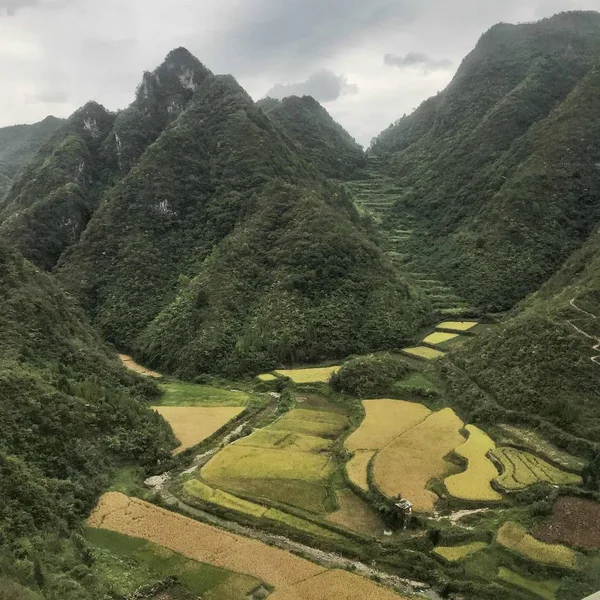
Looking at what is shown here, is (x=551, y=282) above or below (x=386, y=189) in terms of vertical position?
below

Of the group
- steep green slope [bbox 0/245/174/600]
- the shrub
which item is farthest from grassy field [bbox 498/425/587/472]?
steep green slope [bbox 0/245/174/600]

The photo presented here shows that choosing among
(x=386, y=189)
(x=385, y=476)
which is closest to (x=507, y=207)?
(x=386, y=189)

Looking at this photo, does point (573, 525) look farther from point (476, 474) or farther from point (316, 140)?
point (316, 140)

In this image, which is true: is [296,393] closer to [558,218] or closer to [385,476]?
[385,476]

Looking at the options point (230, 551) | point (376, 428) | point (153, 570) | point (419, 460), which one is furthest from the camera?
point (376, 428)

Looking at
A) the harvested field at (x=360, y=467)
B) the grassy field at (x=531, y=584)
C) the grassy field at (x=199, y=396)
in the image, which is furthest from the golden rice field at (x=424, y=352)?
the grassy field at (x=531, y=584)

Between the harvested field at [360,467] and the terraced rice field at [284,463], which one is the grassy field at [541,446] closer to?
the harvested field at [360,467]

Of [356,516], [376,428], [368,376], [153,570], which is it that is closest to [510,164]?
[368,376]
